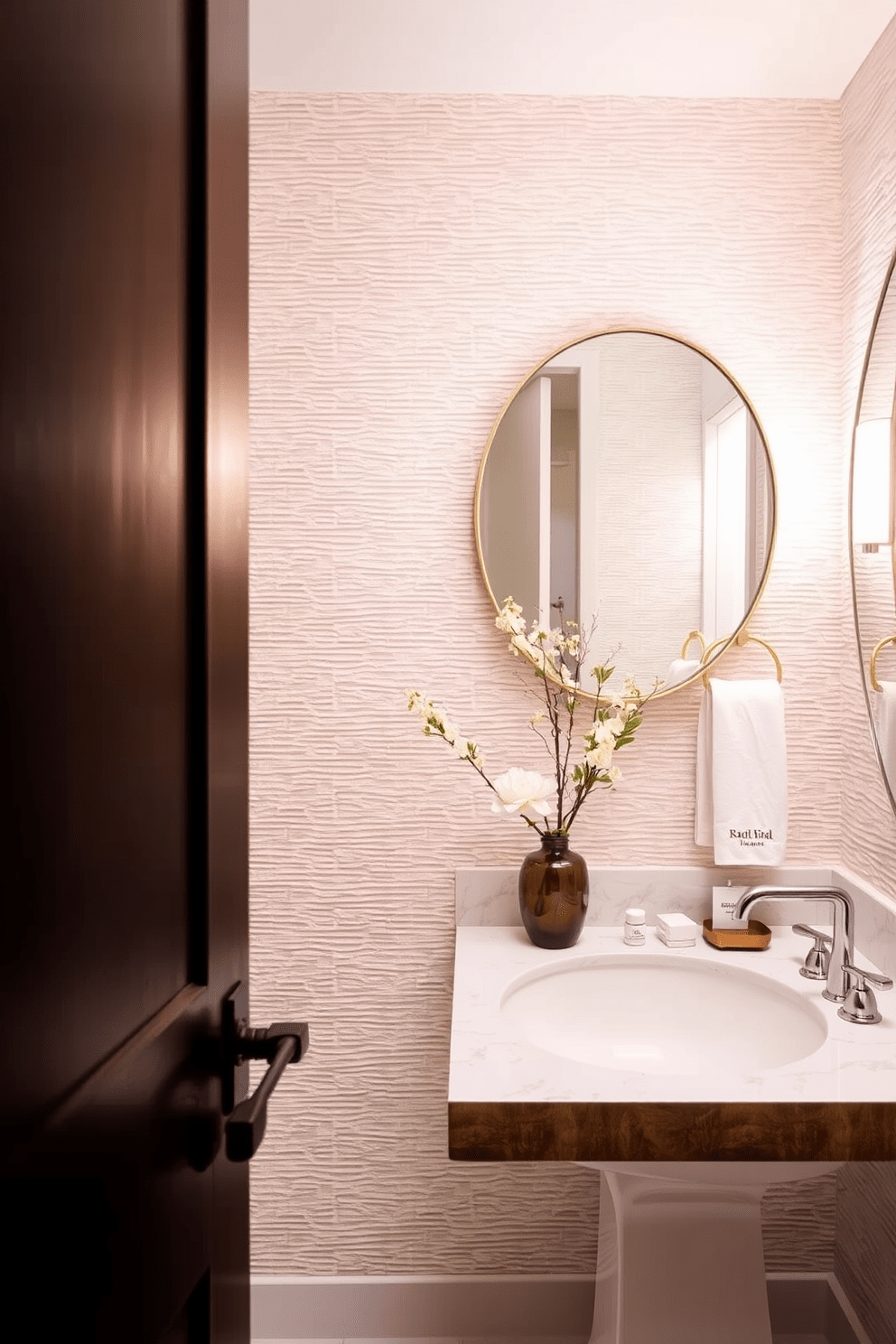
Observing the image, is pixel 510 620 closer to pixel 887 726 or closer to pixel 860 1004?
pixel 887 726

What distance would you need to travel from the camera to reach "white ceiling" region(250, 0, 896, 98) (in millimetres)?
1470

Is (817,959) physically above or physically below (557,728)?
below

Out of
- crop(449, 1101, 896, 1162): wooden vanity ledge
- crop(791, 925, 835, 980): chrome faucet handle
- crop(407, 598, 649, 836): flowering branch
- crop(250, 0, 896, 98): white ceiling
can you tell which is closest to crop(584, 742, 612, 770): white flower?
crop(407, 598, 649, 836): flowering branch

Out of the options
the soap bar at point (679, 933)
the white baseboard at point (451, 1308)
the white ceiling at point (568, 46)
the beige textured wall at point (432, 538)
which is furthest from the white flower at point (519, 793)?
the white ceiling at point (568, 46)

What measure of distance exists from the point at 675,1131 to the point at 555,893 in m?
0.50

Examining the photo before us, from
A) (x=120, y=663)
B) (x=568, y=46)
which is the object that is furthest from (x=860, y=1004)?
(x=568, y=46)

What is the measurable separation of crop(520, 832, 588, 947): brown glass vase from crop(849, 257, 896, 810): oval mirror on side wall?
1.67 ft

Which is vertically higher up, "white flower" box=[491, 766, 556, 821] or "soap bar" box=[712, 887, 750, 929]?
"white flower" box=[491, 766, 556, 821]

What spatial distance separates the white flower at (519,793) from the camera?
5.03 feet

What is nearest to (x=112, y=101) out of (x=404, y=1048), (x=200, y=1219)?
(x=200, y=1219)

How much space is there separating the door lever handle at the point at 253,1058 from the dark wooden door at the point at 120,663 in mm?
18

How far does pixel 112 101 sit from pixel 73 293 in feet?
0.49

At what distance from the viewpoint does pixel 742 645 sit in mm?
1709

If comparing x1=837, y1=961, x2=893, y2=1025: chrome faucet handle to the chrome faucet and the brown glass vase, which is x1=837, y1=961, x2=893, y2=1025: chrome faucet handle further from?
the brown glass vase
